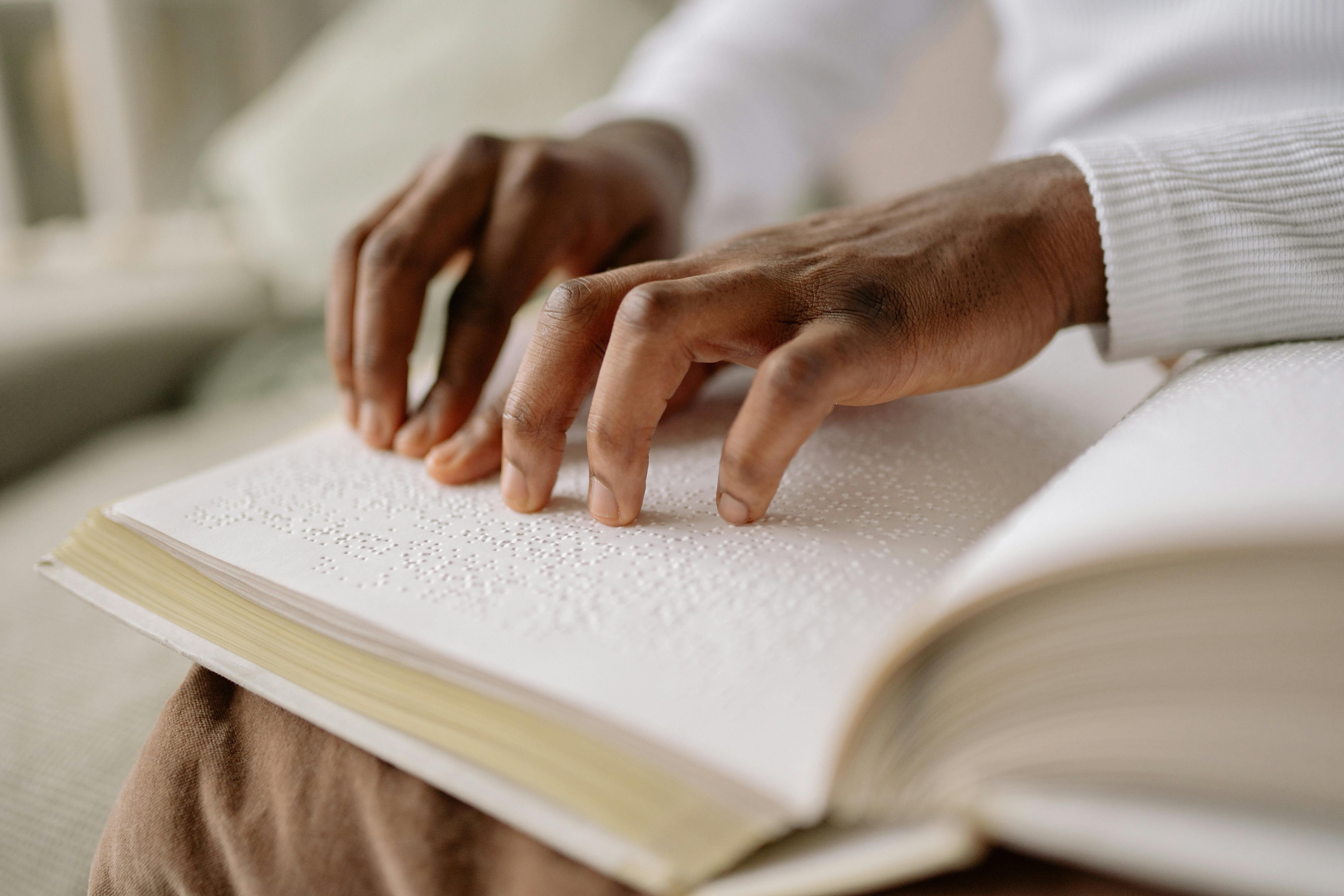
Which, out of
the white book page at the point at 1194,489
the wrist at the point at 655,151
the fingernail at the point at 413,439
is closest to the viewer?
the white book page at the point at 1194,489

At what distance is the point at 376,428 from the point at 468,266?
4.8 inches

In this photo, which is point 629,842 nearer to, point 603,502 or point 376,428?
point 603,502

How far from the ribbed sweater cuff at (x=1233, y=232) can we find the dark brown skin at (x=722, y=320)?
0.02 metres

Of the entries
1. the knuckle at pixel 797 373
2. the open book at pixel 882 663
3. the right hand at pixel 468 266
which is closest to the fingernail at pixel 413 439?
the right hand at pixel 468 266

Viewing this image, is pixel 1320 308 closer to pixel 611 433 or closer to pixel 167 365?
pixel 611 433

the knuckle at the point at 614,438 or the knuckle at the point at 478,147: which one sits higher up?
the knuckle at the point at 478,147

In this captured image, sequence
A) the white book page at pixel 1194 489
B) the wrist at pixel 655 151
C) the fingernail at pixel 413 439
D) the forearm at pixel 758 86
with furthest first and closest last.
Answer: the forearm at pixel 758 86 < the wrist at pixel 655 151 < the fingernail at pixel 413 439 < the white book page at pixel 1194 489

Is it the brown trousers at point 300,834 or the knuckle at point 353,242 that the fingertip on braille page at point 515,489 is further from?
the knuckle at point 353,242

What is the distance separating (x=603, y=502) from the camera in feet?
1.07

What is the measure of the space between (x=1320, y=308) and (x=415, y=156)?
3.45ft

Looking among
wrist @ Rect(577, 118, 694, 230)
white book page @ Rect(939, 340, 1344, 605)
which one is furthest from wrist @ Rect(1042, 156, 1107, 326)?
wrist @ Rect(577, 118, 694, 230)

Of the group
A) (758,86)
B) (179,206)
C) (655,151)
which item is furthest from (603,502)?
(179,206)

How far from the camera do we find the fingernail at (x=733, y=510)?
12.3 inches

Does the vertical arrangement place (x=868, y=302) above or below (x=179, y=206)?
above
